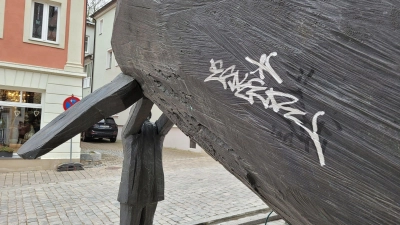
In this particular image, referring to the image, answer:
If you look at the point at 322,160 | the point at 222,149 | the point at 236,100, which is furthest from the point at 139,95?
the point at 322,160

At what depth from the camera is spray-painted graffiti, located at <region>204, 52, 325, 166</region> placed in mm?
900

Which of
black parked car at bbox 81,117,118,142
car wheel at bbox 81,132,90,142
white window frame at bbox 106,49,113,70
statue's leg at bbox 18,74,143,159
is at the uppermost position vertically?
white window frame at bbox 106,49,113,70

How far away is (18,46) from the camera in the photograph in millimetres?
9797

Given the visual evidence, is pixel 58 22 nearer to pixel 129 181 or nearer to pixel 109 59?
pixel 129 181

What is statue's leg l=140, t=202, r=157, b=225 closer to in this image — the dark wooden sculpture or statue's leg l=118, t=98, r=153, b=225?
statue's leg l=118, t=98, r=153, b=225

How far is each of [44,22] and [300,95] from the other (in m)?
11.1

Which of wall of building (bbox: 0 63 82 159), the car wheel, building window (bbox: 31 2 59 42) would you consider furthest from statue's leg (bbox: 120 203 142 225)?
the car wheel

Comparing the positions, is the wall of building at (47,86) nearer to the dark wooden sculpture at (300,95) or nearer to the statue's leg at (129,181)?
the statue's leg at (129,181)

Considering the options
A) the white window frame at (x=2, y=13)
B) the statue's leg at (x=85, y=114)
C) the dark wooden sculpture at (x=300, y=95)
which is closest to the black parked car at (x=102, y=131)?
the white window frame at (x=2, y=13)

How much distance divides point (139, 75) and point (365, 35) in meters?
1.09

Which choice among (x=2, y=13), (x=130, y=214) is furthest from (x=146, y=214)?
(x=2, y=13)

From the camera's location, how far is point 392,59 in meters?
0.78

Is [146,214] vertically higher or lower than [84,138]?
higher

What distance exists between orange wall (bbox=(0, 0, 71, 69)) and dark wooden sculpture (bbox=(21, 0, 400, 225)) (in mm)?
9818
